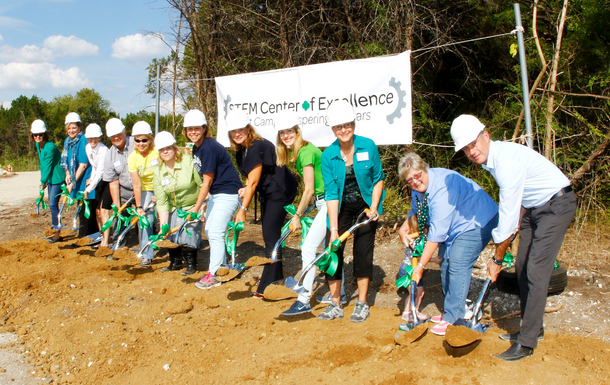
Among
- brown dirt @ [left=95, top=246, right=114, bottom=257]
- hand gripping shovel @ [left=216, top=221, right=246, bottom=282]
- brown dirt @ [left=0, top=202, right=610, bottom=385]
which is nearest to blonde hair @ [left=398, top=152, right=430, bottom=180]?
brown dirt @ [left=0, top=202, right=610, bottom=385]

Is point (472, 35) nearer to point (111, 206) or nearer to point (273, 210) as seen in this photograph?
point (273, 210)

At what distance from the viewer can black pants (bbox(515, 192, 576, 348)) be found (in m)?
3.04

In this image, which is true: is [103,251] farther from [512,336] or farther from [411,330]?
[512,336]

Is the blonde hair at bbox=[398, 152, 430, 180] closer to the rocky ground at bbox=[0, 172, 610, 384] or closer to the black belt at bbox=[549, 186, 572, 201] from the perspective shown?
the black belt at bbox=[549, 186, 572, 201]

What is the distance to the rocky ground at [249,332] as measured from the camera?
3027mm

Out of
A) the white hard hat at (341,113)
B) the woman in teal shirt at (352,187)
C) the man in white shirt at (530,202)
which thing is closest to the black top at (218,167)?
the woman in teal shirt at (352,187)

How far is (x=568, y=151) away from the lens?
5434 millimetres

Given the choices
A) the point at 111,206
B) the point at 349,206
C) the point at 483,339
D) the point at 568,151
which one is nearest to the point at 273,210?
the point at 349,206

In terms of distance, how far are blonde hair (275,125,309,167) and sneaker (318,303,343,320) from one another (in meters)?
1.33

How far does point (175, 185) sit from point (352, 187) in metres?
2.21

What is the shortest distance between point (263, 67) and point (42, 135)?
4.26 meters

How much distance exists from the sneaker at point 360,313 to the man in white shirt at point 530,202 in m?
1.13

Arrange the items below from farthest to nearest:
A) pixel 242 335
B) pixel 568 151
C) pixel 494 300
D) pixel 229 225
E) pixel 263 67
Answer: pixel 263 67 → pixel 568 151 → pixel 229 225 → pixel 494 300 → pixel 242 335

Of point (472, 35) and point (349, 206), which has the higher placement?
point (472, 35)
